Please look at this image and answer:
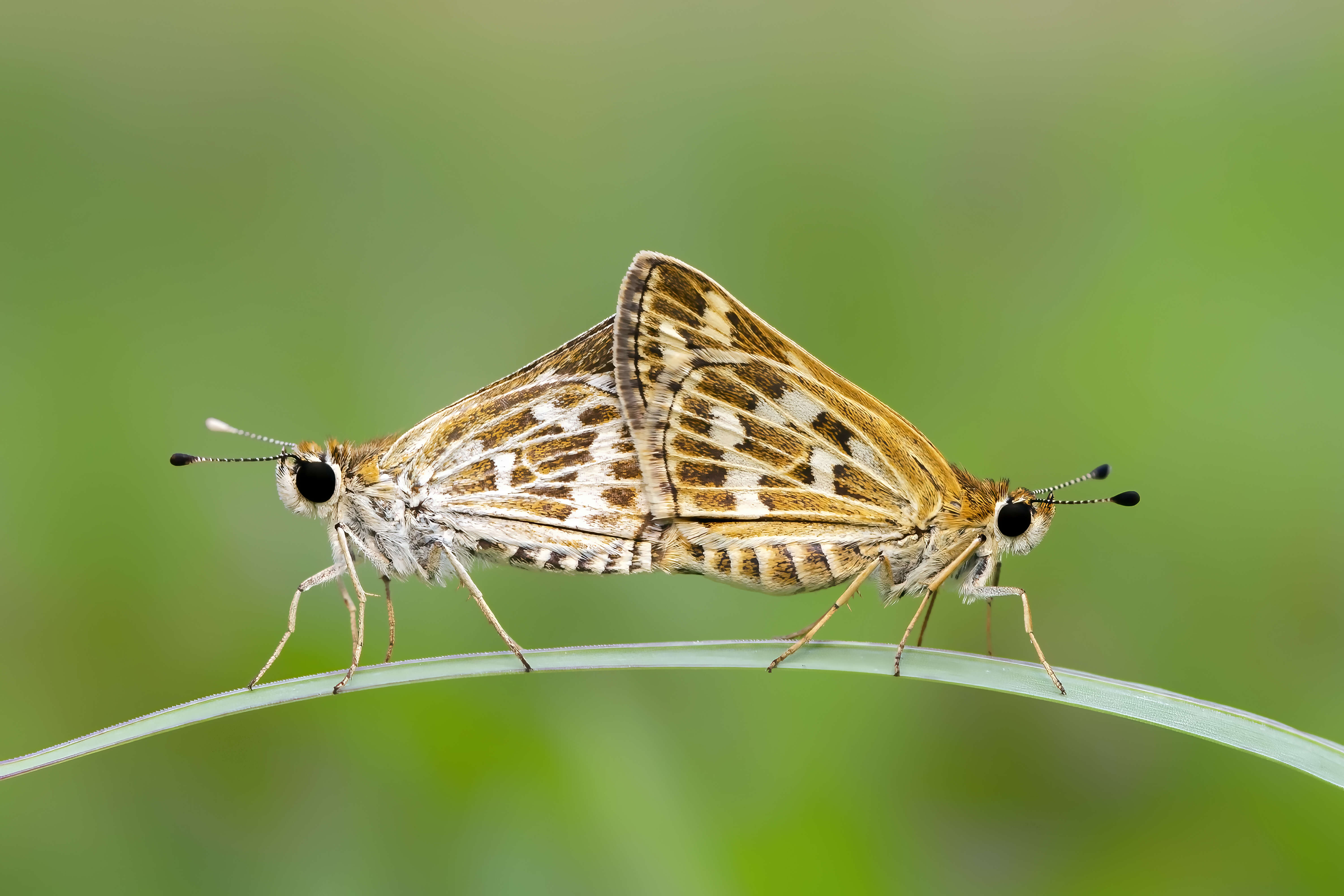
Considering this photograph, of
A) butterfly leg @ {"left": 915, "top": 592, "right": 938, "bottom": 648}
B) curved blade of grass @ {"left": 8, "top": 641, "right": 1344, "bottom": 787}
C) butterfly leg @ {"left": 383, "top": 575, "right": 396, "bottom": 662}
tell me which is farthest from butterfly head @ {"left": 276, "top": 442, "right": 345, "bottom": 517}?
butterfly leg @ {"left": 915, "top": 592, "right": 938, "bottom": 648}

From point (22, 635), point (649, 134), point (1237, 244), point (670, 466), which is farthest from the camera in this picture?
point (649, 134)

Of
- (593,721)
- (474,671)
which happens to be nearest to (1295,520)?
(593,721)

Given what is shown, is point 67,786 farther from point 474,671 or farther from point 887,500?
point 887,500

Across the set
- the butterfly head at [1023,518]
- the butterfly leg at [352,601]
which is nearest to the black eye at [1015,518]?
the butterfly head at [1023,518]

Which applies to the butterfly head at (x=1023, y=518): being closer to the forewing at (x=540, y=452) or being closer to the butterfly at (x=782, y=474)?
the butterfly at (x=782, y=474)

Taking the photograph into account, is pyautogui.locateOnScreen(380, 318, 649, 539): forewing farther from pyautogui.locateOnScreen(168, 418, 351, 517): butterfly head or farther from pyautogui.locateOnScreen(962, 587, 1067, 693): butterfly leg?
pyautogui.locateOnScreen(962, 587, 1067, 693): butterfly leg
